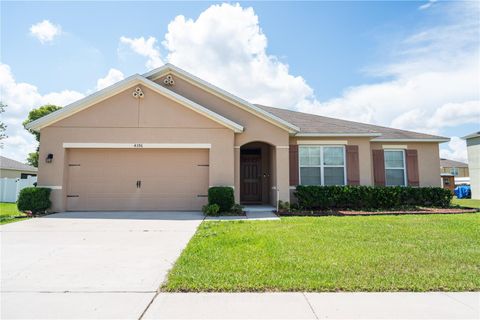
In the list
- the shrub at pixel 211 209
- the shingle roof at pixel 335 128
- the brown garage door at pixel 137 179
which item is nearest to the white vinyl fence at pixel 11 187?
the brown garage door at pixel 137 179

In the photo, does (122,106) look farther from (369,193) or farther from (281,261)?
(369,193)

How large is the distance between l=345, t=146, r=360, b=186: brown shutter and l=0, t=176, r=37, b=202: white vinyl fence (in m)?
19.0

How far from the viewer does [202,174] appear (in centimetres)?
1144

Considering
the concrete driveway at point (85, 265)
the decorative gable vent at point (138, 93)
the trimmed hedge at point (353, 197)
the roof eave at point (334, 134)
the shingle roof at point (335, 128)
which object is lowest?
the concrete driveway at point (85, 265)

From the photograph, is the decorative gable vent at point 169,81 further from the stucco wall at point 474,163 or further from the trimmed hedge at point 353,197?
the stucco wall at point 474,163

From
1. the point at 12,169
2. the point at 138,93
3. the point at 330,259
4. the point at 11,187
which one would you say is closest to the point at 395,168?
the point at 330,259

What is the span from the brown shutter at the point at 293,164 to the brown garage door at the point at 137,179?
3.96m

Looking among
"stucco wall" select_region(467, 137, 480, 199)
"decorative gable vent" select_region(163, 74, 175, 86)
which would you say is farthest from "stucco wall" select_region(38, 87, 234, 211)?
"stucco wall" select_region(467, 137, 480, 199)

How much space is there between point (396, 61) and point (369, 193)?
18.6ft

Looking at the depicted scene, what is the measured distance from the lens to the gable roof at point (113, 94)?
36.3 feet

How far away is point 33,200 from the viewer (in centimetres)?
1027

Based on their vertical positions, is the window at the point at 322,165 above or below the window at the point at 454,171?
below

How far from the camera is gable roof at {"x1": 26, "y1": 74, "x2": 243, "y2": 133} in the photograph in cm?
1105
